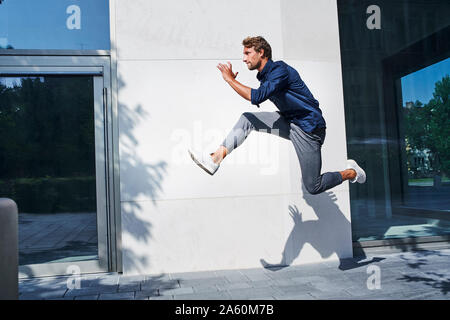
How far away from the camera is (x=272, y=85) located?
12.5 ft

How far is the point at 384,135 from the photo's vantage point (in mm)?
5910

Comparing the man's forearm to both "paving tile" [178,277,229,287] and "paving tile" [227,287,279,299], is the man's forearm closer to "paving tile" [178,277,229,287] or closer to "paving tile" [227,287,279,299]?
"paving tile" [227,287,279,299]

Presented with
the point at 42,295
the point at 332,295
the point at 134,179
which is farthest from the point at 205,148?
the point at 42,295

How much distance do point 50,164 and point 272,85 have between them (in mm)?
2950

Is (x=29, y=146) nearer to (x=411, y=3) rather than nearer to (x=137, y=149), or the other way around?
(x=137, y=149)

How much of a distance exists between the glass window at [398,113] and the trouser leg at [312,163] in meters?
1.67

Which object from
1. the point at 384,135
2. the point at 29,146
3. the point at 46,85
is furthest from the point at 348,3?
the point at 29,146

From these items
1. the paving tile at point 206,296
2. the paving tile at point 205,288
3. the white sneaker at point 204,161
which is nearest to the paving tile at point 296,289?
the paving tile at point 206,296

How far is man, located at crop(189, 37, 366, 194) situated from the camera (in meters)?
3.89

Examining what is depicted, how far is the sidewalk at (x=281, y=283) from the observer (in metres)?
3.71

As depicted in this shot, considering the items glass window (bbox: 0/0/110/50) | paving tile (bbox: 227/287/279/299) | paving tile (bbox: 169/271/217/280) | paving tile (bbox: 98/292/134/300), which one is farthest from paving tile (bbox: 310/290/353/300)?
glass window (bbox: 0/0/110/50)

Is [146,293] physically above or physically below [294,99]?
below

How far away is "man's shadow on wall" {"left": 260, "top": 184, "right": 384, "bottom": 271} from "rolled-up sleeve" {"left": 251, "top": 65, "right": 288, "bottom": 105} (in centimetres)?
178

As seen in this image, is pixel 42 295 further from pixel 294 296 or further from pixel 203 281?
pixel 294 296
